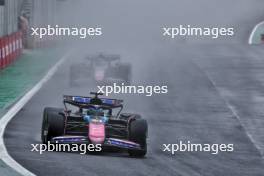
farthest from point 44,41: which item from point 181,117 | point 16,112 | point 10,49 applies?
point 181,117

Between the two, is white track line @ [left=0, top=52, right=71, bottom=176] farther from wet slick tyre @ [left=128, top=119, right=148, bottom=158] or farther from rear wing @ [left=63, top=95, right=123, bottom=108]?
wet slick tyre @ [left=128, top=119, right=148, bottom=158]

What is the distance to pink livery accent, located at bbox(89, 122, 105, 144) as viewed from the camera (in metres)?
17.9

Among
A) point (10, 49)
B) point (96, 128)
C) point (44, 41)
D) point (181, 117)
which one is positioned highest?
point (44, 41)

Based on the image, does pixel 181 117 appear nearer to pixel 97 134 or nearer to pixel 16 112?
pixel 16 112

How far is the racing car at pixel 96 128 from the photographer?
1789cm

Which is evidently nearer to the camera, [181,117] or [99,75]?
[181,117]

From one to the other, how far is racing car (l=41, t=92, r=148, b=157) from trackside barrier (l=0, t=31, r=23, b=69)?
16.9m

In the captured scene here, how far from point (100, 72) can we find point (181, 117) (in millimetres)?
6372

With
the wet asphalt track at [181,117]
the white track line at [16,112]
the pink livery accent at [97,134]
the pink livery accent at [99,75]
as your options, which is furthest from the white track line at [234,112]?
the white track line at [16,112]

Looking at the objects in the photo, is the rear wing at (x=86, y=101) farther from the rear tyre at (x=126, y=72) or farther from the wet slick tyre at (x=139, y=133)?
the rear tyre at (x=126, y=72)

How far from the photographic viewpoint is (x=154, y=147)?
775 inches

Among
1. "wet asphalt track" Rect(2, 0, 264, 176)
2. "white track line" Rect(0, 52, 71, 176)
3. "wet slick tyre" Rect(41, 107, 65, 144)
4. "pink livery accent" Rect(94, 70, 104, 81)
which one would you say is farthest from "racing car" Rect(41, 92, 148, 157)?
"pink livery accent" Rect(94, 70, 104, 81)

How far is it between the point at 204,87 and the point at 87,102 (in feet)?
47.9

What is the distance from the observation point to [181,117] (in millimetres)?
25234
